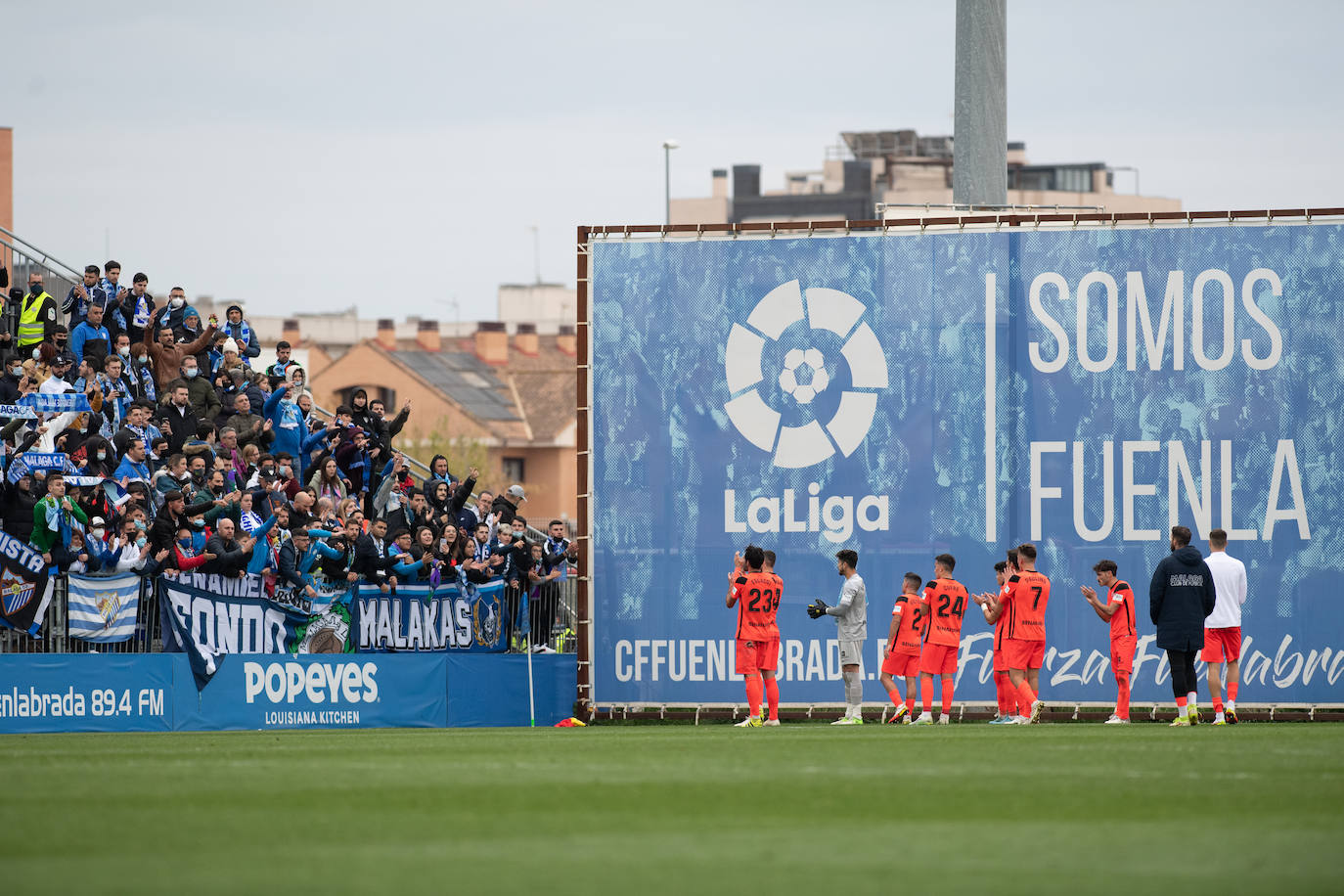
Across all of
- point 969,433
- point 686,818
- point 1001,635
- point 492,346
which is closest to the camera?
point 686,818

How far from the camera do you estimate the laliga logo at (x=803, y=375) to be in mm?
21125

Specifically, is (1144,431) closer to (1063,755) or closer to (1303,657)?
(1303,657)

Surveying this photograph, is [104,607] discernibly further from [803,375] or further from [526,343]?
[526,343]

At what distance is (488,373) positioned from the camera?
95.0m

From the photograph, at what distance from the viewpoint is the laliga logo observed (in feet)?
69.3

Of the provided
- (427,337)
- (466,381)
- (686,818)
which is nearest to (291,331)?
(427,337)

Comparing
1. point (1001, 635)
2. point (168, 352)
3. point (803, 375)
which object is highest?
point (168, 352)

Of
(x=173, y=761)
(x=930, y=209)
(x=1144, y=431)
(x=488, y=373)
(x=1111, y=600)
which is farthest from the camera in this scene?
(x=488, y=373)

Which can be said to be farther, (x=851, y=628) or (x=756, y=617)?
(x=851, y=628)

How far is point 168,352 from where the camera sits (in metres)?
23.7

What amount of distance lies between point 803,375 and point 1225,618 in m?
5.47

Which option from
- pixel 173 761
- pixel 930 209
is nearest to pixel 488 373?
pixel 930 209

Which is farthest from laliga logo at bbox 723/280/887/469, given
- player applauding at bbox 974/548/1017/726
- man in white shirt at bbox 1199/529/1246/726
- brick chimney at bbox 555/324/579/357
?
brick chimney at bbox 555/324/579/357

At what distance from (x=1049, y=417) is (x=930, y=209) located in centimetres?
334
